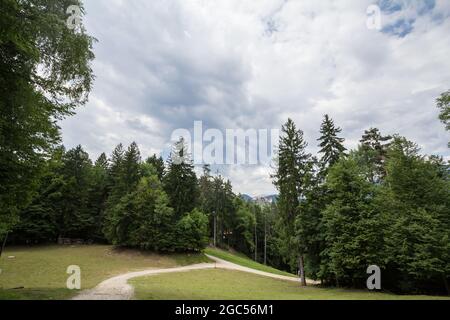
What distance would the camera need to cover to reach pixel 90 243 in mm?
44969

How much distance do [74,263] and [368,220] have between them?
29517mm

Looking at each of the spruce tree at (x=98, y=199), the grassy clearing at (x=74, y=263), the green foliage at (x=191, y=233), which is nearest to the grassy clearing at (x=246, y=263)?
the grassy clearing at (x=74, y=263)

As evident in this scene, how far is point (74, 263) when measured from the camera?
29.3m

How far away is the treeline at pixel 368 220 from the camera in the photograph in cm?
1942

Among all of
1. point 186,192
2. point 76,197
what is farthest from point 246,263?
point 76,197

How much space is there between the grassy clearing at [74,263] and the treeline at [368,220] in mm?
17090

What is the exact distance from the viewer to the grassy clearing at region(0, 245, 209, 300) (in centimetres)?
2022

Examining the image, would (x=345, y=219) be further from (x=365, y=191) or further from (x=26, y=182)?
(x=26, y=182)

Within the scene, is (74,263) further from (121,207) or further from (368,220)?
(368,220)

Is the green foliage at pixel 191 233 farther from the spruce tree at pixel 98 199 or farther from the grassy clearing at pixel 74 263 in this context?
the spruce tree at pixel 98 199

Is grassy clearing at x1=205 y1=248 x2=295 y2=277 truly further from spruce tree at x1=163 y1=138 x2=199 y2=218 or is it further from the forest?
spruce tree at x1=163 y1=138 x2=199 y2=218
